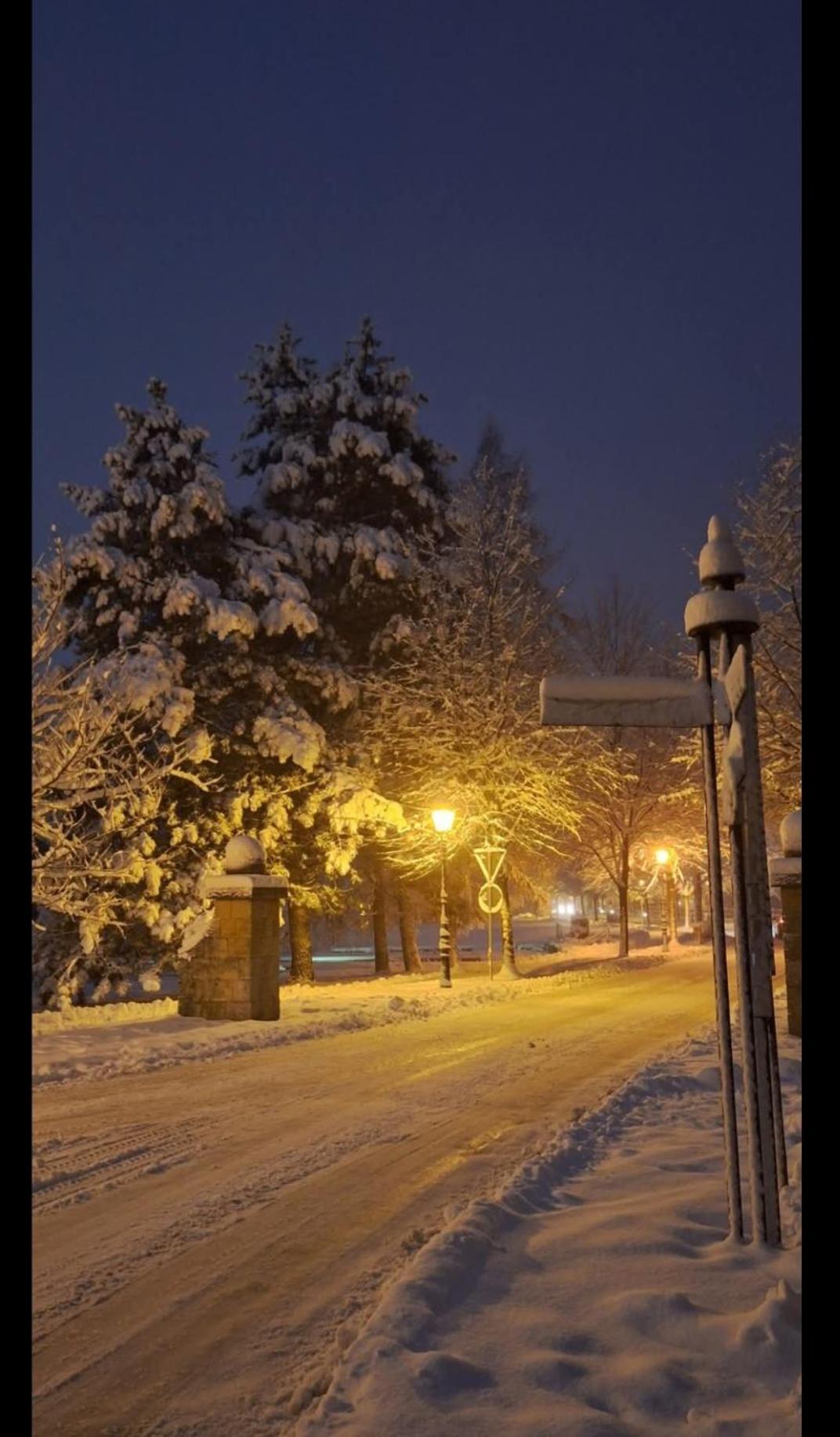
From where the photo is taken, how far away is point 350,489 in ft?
99.5

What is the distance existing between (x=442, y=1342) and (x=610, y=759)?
2506 cm

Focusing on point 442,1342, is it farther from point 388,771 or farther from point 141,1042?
point 388,771

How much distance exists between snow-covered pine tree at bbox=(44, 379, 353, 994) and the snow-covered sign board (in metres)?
16.7

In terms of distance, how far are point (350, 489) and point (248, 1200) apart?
1010 inches

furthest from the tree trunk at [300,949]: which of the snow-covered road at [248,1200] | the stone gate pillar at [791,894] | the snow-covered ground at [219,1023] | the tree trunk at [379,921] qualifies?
the stone gate pillar at [791,894]

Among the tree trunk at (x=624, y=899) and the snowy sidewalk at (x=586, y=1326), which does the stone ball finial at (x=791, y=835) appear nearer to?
the snowy sidewalk at (x=586, y=1326)

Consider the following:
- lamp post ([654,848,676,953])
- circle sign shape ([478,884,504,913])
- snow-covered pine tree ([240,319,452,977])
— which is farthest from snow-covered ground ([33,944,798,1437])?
lamp post ([654,848,676,953])

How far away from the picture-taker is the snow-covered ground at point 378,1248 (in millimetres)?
3842

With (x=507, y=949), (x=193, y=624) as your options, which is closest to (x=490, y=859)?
(x=507, y=949)

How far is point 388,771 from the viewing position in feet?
94.3

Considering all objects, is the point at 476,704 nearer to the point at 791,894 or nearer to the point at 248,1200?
the point at 791,894

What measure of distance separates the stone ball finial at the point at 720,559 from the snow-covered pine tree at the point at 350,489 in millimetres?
21839
